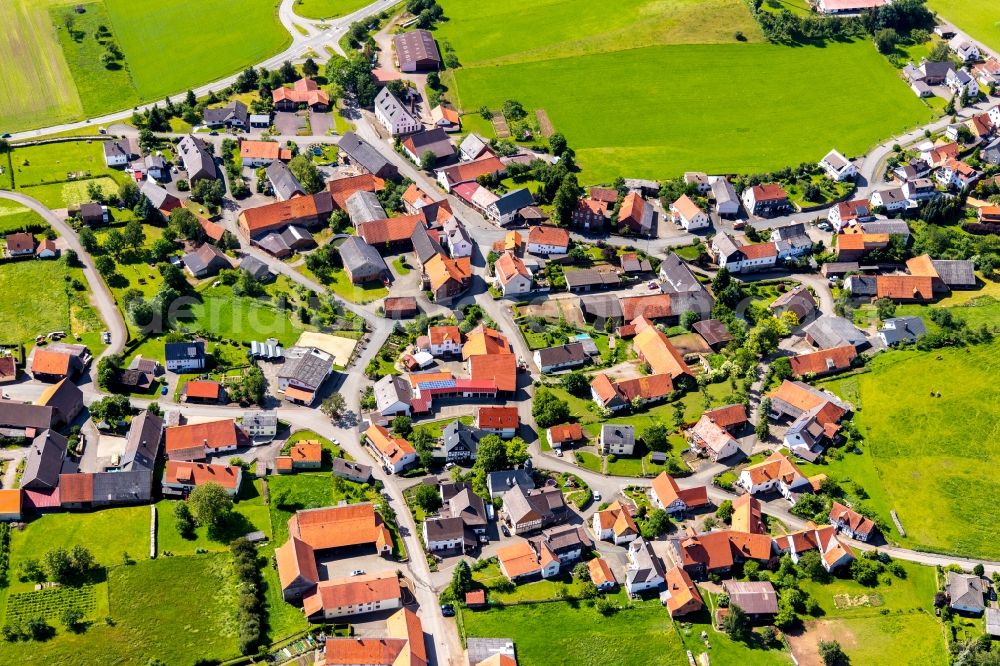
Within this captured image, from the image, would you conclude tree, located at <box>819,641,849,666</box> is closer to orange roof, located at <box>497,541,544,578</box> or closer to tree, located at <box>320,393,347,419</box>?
orange roof, located at <box>497,541,544,578</box>

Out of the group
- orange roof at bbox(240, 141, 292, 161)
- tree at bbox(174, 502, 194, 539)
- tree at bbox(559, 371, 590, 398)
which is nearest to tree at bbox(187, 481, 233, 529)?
tree at bbox(174, 502, 194, 539)

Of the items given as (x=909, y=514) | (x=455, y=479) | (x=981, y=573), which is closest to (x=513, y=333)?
(x=455, y=479)

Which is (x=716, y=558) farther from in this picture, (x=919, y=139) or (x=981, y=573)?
(x=919, y=139)

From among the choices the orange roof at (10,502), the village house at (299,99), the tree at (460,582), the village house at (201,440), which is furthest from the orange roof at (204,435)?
the village house at (299,99)

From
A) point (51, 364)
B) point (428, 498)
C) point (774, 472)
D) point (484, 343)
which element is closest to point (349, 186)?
point (484, 343)

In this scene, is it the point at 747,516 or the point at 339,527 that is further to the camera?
the point at 747,516

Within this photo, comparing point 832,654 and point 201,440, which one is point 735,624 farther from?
point 201,440
